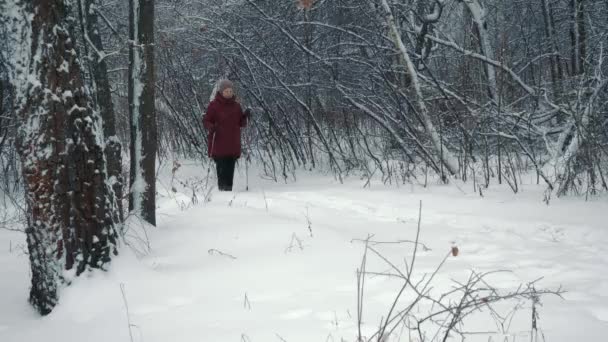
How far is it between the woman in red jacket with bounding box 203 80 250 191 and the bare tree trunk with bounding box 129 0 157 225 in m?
3.21

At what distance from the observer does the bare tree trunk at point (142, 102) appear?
3898mm

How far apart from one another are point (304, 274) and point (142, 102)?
2.01 m

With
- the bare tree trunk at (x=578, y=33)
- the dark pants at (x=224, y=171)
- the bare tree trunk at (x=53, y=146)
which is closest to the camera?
the bare tree trunk at (x=53, y=146)

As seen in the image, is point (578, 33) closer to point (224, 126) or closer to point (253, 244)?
point (224, 126)

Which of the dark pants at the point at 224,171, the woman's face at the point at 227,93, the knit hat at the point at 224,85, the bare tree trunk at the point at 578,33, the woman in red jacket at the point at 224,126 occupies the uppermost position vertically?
the bare tree trunk at the point at 578,33

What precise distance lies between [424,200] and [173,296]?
356 centimetres

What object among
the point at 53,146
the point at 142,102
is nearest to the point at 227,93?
the point at 142,102

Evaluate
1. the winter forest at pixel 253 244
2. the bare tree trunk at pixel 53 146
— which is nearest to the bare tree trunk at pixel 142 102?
the winter forest at pixel 253 244

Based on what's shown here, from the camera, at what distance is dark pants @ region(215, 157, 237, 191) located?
294 inches

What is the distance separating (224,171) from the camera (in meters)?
7.48

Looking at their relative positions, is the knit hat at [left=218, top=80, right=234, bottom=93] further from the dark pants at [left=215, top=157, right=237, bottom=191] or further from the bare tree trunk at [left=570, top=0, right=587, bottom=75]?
the bare tree trunk at [left=570, top=0, right=587, bottom=75]

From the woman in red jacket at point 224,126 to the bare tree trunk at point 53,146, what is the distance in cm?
440

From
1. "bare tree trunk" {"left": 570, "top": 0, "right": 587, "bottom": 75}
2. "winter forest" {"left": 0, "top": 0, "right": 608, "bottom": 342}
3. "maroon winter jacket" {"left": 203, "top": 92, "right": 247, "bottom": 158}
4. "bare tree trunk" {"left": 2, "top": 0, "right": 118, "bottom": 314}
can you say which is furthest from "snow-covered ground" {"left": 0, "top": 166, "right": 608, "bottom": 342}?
"bare tree trunk" {"left": 570, "top": 0, "right": 587, "bottom": 75}

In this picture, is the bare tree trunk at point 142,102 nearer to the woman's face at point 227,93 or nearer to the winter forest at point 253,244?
the winter forest at point 253,244
